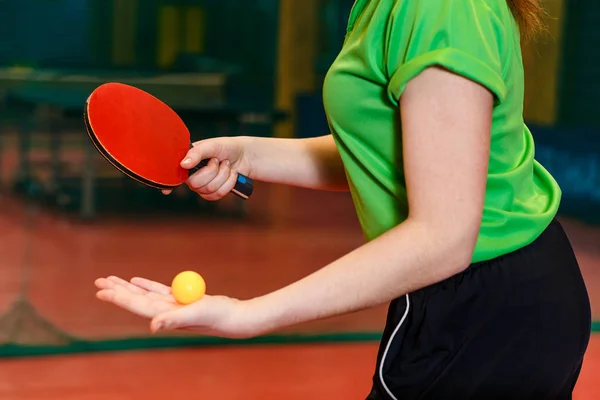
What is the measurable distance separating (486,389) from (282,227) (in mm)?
3693

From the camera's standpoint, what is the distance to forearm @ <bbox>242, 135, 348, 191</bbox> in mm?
1444

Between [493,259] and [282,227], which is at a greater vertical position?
[493,259]

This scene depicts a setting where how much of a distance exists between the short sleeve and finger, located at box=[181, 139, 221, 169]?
0.38 meters

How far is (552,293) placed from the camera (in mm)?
1139

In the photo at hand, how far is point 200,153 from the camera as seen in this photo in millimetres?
1337

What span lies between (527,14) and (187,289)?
0.57m

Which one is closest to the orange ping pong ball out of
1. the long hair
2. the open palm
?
the open palm

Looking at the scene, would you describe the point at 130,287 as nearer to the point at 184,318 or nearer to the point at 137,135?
the point at 184,318

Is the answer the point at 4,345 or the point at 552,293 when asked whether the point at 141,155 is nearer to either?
the point at 552,293

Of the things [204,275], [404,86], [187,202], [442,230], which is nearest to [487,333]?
[442,230]

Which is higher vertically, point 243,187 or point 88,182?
point 243,187

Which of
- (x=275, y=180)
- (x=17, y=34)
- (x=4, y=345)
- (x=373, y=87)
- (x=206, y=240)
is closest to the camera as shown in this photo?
(x=373, y=87)

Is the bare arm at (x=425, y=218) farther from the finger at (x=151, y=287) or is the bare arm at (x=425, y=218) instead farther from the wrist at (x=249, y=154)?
the wrist at (x=249, y=154)

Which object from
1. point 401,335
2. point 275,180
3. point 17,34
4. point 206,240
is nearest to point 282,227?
point 206,240
